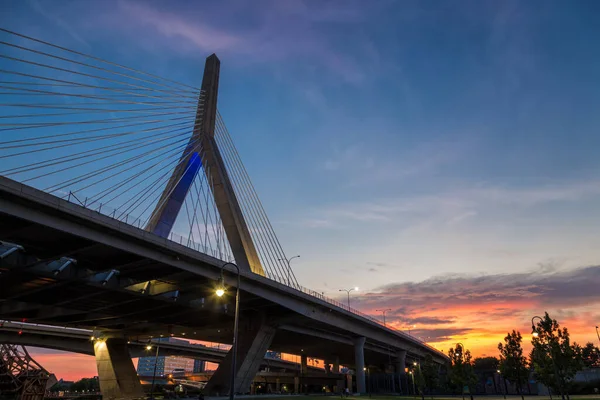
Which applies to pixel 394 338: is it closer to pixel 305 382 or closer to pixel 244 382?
pixel 305 382

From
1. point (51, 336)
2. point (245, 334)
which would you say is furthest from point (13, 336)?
point (245, 334)

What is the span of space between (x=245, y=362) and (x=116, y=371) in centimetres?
2752

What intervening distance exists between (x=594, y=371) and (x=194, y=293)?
65.4 meters

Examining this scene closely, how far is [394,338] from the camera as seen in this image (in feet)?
299

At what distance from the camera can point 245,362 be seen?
178 ft

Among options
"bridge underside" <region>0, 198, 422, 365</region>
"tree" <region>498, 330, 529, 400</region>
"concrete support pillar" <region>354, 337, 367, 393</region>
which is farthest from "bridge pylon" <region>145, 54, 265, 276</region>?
"concrete support pillar" <region>354, 337, 367, 393</region>

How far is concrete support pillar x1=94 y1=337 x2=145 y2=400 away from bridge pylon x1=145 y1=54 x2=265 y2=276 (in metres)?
38.9

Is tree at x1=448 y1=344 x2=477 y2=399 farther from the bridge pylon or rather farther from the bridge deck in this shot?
the bridge pylon

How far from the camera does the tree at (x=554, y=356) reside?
3344 centimetres

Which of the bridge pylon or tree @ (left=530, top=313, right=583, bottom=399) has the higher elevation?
the bridge pylon

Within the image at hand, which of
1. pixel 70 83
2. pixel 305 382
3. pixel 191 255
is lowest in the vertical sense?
pixel 305 382

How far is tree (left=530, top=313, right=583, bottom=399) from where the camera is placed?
110 ft

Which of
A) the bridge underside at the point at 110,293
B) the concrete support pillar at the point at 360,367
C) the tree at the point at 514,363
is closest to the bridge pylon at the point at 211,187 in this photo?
the bridge underside at the point at 110,293

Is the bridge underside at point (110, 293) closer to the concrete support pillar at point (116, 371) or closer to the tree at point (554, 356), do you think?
the concrete support pillar at point (116, 371)
